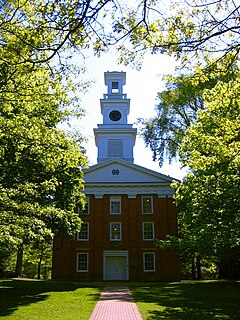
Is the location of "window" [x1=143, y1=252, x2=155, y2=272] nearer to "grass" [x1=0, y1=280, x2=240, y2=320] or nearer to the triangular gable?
the triangular gable

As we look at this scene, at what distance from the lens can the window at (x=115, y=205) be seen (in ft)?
106

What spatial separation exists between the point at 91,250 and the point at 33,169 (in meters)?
17.8

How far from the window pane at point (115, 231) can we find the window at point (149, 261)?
111 inches

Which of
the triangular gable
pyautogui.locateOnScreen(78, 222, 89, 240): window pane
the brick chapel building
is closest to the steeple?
the brick chapel building

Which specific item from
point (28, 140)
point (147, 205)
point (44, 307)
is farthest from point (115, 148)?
point (28, 140)

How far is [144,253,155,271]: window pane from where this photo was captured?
3064 cm

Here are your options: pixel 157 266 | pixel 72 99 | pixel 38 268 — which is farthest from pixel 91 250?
pixel 72 99

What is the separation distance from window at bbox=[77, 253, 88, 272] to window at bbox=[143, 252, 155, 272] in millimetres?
5023

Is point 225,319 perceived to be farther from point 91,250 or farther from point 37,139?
point 91,250

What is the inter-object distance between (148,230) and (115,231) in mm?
2930

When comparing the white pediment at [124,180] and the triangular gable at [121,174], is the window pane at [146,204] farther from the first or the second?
the triangular gable at [121,174]

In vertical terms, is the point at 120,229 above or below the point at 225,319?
above

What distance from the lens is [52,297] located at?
55.0ft

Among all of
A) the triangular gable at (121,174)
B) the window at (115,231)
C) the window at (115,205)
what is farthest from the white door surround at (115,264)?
the triangular gable at (121,174)
